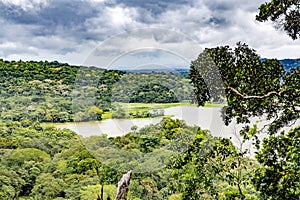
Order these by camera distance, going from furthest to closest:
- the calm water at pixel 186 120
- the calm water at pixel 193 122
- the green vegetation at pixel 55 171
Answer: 1. the green vegetation at pixel 55 171
2. the calm water at pixel 186 120
3. the calm water at pixel 193 122

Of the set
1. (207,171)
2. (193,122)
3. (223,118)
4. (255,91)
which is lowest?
(207,171)

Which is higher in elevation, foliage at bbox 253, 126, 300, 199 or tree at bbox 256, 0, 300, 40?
tree at bbox 256, 0, 300, 40

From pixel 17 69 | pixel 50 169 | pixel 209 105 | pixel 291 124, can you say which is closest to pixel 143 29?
pixel 209 105

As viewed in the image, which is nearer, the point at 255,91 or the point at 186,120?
the point at 255,91

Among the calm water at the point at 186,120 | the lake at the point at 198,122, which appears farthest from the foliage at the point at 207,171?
the calm water at the point at 186,120

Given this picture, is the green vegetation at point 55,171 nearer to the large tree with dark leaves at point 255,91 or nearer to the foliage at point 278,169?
the large tree with dark leaves at point 255,91

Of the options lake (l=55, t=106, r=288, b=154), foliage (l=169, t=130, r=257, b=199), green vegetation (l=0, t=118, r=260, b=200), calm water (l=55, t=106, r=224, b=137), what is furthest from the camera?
green vegetation (l=0, t=118, r=260, b=200)

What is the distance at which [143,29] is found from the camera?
4.12 metres

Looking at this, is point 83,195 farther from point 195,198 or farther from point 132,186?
point 195,198

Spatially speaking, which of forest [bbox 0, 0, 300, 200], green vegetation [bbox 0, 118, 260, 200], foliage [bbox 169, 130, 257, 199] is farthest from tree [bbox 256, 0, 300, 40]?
green vegetation [bbox 0, 118, 260, 200]

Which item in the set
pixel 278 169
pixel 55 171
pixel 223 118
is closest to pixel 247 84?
pixel 223 118

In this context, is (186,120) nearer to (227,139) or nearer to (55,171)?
(227,139)

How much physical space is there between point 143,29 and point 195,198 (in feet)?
6.25

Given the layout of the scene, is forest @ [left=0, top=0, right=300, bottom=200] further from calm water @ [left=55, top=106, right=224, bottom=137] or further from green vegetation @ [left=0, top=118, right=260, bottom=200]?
green vegetation @ [left=0, top=118, right=260, bottom=200]
